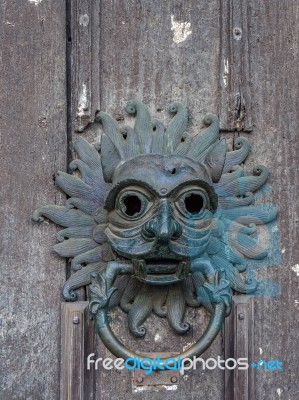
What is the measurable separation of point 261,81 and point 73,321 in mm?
517

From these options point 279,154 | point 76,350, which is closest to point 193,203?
point 279,154

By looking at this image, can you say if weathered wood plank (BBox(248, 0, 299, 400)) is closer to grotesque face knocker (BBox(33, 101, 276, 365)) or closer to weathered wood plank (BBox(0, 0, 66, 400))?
grotesque face knocker (BBox(33, 101, 276, 365))

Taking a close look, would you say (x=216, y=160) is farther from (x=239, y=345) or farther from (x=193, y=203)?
(x=239, y=345)

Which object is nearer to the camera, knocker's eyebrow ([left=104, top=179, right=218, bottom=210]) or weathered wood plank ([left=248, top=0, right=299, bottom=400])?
knocker's eyebrow ([left=104, top=179, right=218, bottom=210])

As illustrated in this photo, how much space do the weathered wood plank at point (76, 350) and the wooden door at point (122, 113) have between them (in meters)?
0.01

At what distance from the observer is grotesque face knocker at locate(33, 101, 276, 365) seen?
1416 millimetres

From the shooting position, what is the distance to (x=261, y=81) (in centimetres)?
158

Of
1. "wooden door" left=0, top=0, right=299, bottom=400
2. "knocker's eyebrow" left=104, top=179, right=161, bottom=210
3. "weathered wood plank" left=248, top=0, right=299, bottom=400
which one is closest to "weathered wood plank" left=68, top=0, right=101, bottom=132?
"wooden door" left=0, top=0, right=299, bottom=400

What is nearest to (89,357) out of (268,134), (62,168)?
(62,168)

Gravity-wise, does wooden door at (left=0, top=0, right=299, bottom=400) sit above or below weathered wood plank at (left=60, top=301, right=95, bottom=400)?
above

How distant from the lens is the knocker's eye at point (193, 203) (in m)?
1.42

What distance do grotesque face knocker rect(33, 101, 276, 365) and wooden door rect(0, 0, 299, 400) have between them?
0.09 ft

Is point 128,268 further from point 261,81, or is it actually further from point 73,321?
point 261,81

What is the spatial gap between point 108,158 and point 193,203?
15 cm
